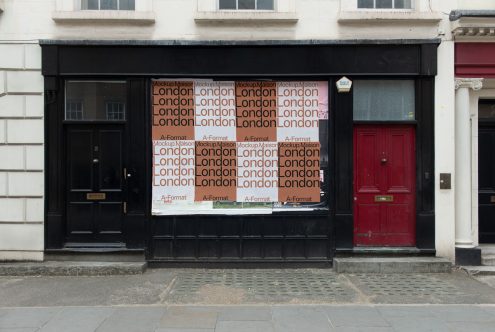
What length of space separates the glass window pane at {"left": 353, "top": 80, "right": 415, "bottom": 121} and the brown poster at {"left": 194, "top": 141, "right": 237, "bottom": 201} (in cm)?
246

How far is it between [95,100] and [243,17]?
310cm

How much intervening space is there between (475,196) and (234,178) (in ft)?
15.0

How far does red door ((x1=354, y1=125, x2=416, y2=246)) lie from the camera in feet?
30.0

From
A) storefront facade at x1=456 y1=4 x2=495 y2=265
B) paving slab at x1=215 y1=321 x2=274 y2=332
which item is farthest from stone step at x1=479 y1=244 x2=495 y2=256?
paving slab at x1=215 y1=321 x2=274 y2=332

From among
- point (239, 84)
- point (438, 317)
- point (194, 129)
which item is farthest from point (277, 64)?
point (438, 317)

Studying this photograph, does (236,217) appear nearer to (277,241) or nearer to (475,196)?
(277,241)

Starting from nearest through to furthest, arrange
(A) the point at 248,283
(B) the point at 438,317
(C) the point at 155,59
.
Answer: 1. (B) the point at 438,317
2. (A) the point at 248,283
3. (C) the point at 155,59

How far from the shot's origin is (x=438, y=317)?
6.31 meters

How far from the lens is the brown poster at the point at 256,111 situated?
9062mm

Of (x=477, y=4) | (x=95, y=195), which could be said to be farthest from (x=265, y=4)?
(x=95, y=195)

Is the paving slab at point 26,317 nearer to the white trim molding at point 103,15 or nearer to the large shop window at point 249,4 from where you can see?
A: the white trim molding at point 103,15

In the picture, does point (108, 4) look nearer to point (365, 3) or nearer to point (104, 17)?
point (104, 17)

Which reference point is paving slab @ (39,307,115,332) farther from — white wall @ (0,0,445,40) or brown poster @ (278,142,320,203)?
white wall @ (0,0,445,40)

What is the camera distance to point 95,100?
9055 millimetres
